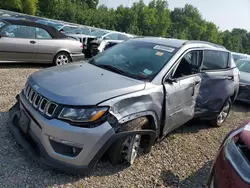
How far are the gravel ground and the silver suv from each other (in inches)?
8.0

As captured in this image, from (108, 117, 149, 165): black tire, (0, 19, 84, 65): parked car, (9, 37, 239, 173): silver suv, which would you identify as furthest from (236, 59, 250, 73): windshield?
(108, 117, 149, 165): black tire

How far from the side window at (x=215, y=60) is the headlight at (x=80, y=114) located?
2384 mm

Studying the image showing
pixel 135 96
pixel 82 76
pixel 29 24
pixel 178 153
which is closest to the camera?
pixel 135 96

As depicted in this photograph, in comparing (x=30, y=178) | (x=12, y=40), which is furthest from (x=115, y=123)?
(x=12, y=40)

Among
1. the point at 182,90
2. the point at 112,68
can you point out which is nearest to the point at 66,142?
the point at 112,68

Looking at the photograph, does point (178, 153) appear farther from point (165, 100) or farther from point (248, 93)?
point (248, 93)

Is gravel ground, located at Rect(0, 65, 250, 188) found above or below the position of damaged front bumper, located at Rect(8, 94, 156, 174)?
below

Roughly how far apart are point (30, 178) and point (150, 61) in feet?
7.02

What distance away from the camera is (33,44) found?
709 centimetres

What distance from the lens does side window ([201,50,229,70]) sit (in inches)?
168

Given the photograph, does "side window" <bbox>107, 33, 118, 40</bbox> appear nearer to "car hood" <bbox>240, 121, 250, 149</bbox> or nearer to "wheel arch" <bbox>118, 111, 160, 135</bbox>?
"wheel arch" <bbox>118, 111, 160, 135</bbox>

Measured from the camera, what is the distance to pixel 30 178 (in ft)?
8.61

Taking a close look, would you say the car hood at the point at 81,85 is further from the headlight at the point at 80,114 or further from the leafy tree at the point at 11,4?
the leafy tree at the point at 11,4

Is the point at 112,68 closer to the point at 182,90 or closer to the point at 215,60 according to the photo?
the point at 182,90
